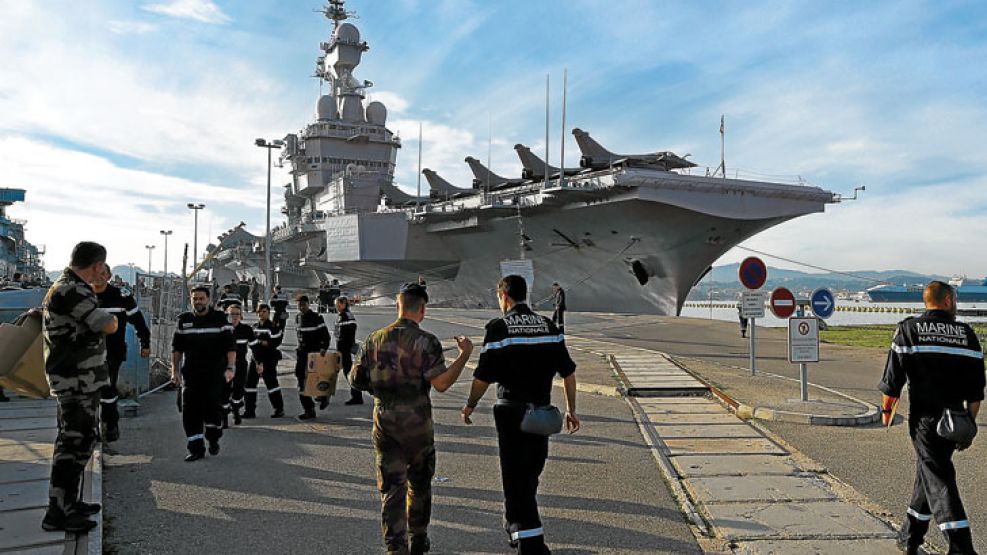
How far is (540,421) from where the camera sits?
355 centimetres

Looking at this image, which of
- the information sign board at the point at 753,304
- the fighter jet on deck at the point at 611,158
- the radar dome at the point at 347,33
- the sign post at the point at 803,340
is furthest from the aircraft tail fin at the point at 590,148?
the radar dome at the point at 347,33

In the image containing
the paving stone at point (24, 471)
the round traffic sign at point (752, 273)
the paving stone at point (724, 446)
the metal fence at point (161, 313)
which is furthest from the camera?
the metal fence at point (161, 313)

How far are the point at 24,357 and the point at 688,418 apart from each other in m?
6.00

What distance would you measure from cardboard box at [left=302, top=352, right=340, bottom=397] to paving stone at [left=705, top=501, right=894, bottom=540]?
419cm

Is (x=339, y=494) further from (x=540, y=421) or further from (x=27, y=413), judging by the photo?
(x=27, y=413)

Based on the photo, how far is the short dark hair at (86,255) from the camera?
14.3ft

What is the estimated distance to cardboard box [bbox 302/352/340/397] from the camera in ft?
24.0

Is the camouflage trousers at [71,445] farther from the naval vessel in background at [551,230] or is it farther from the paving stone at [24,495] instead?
the naval vessel in background at [551,230]

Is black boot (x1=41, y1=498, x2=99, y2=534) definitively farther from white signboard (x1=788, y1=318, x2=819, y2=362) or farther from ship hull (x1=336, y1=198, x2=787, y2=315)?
ship hull (x1=336, y1=198, x2=787, y2=315)

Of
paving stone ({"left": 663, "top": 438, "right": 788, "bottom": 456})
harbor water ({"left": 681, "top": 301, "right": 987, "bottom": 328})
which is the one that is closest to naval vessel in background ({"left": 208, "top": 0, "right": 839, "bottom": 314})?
harbor water ({"left": 681, "top": 301, "right": 987, "bottom": 328})

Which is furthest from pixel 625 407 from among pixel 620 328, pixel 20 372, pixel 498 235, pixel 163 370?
pixel 498 235

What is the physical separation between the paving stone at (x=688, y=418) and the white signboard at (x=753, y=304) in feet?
12.6

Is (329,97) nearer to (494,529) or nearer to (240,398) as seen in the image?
(240,398)

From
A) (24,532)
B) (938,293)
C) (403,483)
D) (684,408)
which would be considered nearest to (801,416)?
(684,408)
